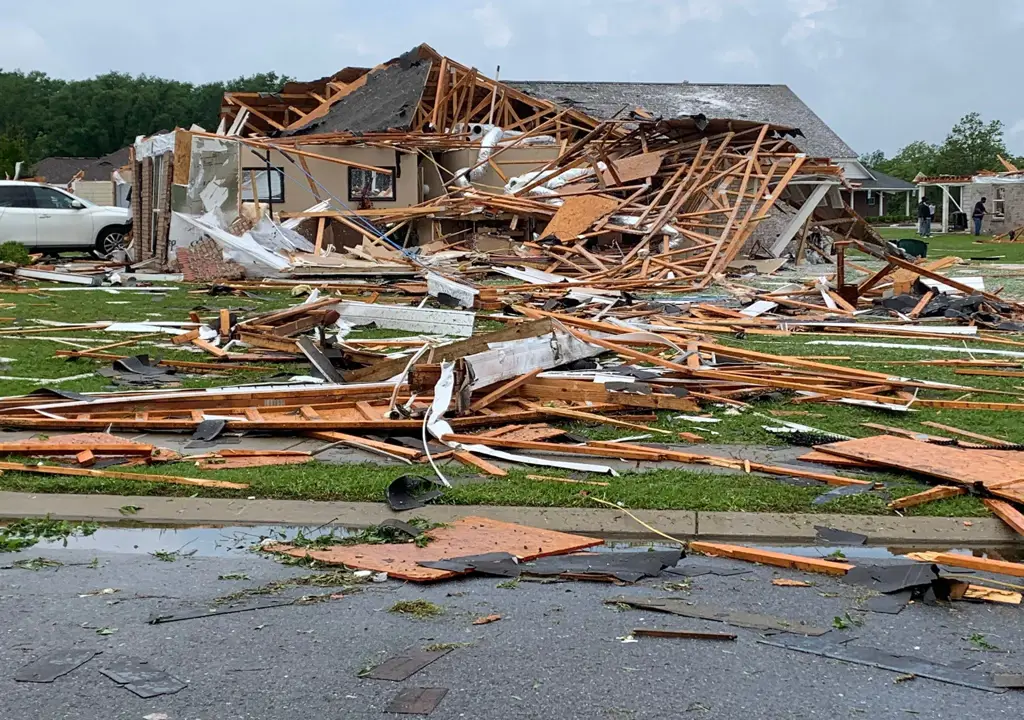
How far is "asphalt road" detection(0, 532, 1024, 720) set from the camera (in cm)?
360

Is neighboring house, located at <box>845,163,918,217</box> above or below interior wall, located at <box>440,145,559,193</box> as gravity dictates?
above

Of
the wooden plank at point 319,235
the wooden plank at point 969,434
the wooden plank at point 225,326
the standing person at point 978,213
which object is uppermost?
the standing person at point 978,213

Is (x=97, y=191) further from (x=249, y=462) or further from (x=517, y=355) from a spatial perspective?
(x=249, y=462)

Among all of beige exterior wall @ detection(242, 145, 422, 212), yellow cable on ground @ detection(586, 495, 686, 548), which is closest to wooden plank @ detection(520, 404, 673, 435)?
yellow cable on ground @ detection(586, 495, 686, 548)

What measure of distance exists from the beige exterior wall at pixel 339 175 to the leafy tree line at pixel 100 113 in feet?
233

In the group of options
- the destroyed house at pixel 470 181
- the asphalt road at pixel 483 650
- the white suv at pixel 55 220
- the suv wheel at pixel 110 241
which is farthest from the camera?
the suv wheel at pixel 110 241

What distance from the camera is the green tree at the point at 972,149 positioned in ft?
233

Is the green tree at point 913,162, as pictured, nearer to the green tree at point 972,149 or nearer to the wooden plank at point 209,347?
the green tree at point 972,149

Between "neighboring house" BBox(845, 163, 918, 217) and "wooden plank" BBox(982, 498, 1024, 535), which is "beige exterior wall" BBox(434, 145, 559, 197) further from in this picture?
"neighboring house" BBox(845, 163, 918, 217)

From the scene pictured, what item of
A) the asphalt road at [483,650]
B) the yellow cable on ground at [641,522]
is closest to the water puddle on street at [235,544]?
the yellow cable on ground at [641,522]

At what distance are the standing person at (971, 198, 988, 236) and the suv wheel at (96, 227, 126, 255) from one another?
37.9 metres

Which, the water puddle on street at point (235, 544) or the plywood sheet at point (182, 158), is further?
the plywood sheet at point (182, 158)

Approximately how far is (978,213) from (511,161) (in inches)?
1170

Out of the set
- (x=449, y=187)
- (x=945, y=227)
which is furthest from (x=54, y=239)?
(x=945, y=227)
